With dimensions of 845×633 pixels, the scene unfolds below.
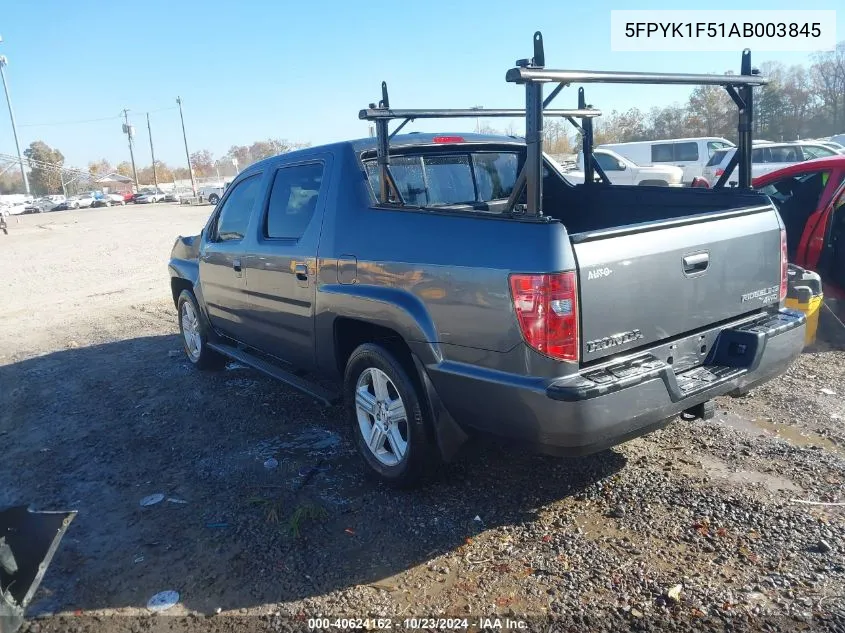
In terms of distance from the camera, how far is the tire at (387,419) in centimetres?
348

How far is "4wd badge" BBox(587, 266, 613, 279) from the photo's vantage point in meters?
2.84

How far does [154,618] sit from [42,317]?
8.50 m

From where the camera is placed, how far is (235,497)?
3.88 m

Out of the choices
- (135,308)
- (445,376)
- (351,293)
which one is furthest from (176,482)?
(135,308)

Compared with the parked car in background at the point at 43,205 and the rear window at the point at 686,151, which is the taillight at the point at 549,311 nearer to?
Answer: the rear window at the point at 686,151

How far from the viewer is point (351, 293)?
3.77 metres

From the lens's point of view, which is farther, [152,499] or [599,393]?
[152,499]

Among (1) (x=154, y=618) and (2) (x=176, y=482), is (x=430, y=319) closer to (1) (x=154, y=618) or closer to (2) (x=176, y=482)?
(1) (x=154, y=618)

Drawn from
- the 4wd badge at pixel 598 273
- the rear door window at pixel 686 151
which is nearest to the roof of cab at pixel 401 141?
the 4wd badge at pixel 598 273

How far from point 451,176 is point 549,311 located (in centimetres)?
201

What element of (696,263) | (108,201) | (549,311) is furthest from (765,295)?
(108,201)

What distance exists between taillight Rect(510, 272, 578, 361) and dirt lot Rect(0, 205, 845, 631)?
102cm

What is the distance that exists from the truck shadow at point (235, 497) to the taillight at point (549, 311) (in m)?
0.98

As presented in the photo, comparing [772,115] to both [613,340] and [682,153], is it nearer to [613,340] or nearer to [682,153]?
[682,153]
